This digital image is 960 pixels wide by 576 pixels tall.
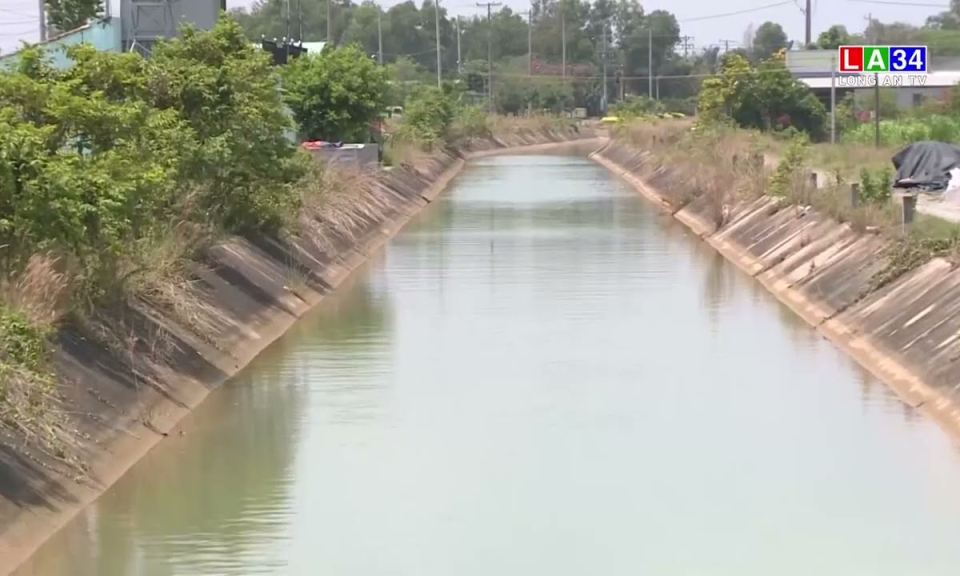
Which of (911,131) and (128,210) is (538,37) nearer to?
(911,131)

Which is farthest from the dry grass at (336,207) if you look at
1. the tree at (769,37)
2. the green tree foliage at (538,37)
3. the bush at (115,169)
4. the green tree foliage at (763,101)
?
the tree at (769,37)

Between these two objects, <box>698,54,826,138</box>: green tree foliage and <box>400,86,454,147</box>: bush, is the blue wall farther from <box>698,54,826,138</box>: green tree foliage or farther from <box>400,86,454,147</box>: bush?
<box>698,54,826,138</box>: green tree foliage

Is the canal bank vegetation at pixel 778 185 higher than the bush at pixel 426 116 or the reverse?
the reverse

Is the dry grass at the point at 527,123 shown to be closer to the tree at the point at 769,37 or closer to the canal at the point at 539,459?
the tree at the point at 769,37

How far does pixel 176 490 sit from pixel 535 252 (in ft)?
72.2

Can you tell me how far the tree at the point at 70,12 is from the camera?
49.4 metres

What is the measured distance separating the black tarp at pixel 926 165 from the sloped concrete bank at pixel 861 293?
2902 mm

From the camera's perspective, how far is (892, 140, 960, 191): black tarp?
35.3 m

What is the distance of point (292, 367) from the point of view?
74.1 feet

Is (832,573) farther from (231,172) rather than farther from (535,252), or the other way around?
(535,252)

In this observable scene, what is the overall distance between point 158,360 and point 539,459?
202 inches

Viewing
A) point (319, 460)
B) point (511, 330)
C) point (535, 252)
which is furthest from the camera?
point (535, 252)

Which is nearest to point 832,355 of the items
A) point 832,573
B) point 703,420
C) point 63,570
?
point 703,420

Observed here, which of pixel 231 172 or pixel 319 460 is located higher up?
pixel 231 172
